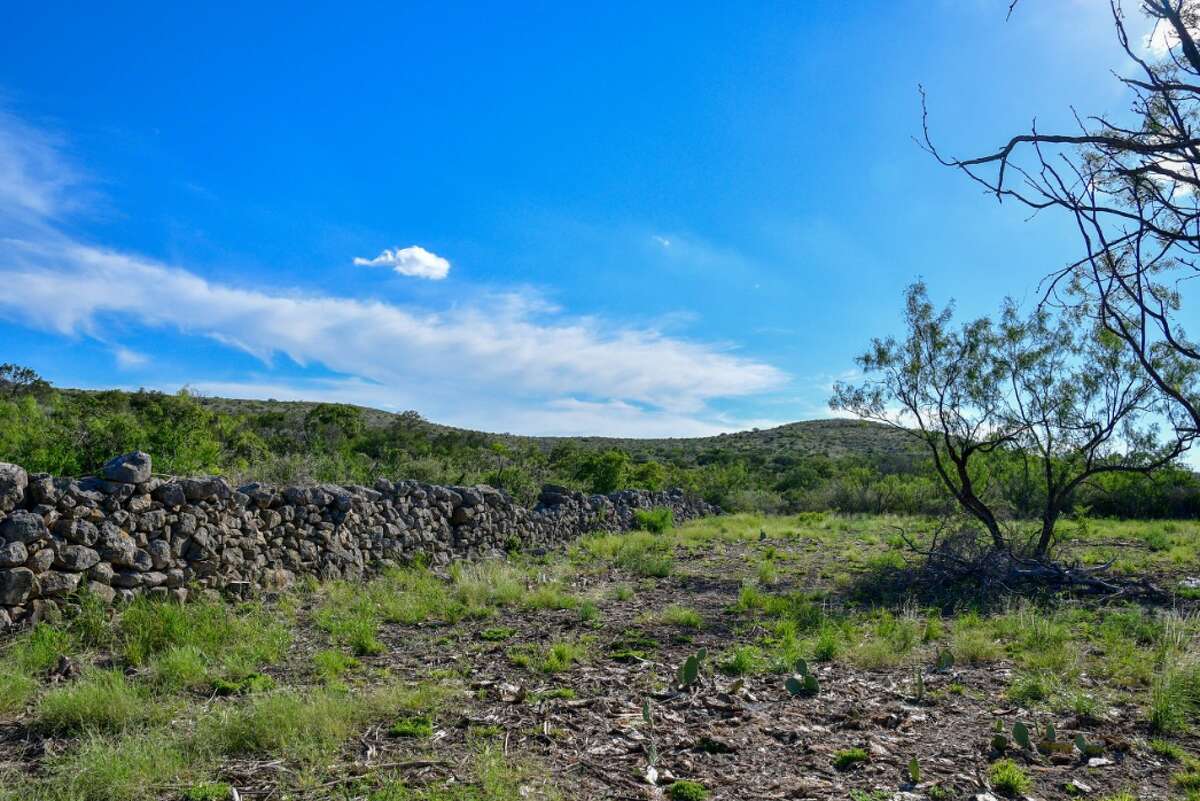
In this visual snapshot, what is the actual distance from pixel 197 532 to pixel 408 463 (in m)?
10.7

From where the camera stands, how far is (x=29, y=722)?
17.0 feet

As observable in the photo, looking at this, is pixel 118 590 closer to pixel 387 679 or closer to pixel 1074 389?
pixel 387 679

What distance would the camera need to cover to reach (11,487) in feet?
24.3

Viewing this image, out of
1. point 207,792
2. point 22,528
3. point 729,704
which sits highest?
point 22,528

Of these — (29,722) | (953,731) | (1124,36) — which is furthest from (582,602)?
(1124,36)

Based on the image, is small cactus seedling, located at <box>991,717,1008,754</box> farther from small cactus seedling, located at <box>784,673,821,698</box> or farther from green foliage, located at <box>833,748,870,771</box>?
small cactus seedling, located at <box>784,673,821,698</box>

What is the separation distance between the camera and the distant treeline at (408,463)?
12234 mm

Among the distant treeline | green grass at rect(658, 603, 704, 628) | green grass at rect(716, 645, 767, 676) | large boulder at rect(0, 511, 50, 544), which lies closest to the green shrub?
green grass at rect(716, 645, 767, 676)

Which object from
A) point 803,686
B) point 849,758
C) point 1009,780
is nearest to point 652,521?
point 803,686

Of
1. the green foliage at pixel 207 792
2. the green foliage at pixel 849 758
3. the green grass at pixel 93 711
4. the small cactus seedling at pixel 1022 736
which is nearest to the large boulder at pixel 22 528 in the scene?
the green grass at pixel 93 711

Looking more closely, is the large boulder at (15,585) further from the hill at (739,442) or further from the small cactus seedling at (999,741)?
the hill at (739,442)

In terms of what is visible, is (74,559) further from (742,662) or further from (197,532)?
(742,662)

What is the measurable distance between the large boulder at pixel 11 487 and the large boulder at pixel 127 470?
0.90m

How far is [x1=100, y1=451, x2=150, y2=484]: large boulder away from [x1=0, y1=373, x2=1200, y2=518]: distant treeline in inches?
136
